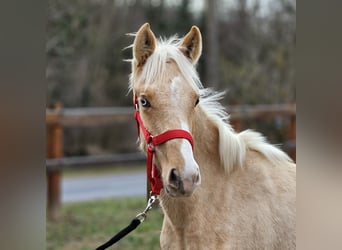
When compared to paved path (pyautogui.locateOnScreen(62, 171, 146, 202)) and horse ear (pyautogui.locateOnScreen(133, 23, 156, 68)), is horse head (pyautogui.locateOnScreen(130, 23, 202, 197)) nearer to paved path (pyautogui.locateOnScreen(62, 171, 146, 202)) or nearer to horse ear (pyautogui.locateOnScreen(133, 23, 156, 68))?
horse ear (pyautogui.locateOnScreen(133, 23, 156, 68))

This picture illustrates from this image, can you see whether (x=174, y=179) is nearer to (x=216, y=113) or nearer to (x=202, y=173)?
(x=202, y=173)

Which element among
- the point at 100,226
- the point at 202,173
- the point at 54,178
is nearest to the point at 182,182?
the point at 202,173

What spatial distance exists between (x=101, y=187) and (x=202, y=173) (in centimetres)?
903

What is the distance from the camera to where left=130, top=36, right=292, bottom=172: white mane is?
6.92 feet

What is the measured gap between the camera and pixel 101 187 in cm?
1109

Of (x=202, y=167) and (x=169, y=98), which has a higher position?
(x=169, y=98)

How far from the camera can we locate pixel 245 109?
30.8ft

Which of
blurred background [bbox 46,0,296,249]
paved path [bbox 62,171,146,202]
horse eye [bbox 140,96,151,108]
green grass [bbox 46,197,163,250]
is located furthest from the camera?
blurred background [bbox 46,0,296,249]

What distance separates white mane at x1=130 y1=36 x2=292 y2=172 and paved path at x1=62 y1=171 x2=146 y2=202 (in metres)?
7.09

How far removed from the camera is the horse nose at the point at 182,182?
185 centimetres

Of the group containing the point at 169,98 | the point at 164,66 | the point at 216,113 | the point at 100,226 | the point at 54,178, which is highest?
the point at 164,66

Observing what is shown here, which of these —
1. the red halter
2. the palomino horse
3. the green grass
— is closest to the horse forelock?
the palomino horse
